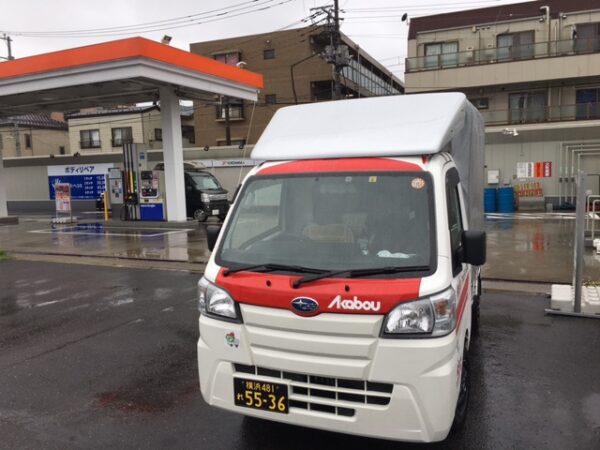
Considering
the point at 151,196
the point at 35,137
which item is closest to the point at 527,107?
the point at 151,196

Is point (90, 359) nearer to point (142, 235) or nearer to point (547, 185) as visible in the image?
point (142, 235)

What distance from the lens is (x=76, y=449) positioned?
3352mm

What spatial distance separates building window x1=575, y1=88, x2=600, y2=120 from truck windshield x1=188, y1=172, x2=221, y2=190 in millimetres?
17720

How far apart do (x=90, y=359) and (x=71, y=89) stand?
13469 mm

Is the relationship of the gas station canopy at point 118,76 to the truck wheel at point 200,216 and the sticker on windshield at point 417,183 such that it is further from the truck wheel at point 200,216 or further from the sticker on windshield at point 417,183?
the sticker on windshield at point 417,183

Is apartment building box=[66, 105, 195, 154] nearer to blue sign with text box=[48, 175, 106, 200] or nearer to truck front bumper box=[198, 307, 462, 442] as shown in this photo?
blue sign with text box=[48, 175, 106, 200]

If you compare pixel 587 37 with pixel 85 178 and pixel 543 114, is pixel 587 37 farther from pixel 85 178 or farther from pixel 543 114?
pixel 85 178

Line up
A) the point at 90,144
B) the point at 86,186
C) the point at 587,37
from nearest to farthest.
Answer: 1. the point at 587,37
2. the point at 86,186
3. the point at 90,144

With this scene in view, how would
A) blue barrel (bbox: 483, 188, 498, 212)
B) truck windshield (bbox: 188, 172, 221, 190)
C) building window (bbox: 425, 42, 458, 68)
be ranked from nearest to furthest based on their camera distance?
truck windshield (bbox: 188, 172, 221, 190) < blue barrel (bbox: 483, 188, 498, 212) < building window (bbox: 425, 42, 458, 68)

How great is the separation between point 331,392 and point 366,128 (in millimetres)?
1866

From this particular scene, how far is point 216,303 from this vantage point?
3.16 meters

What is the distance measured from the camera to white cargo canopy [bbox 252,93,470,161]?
11.0 ft

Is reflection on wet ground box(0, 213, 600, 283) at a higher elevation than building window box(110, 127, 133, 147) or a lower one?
lower

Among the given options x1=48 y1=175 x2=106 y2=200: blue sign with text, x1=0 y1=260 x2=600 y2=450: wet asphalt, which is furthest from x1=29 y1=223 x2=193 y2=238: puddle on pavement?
x1=48 y1=175 x2=106 y2=200: blue sign with text
